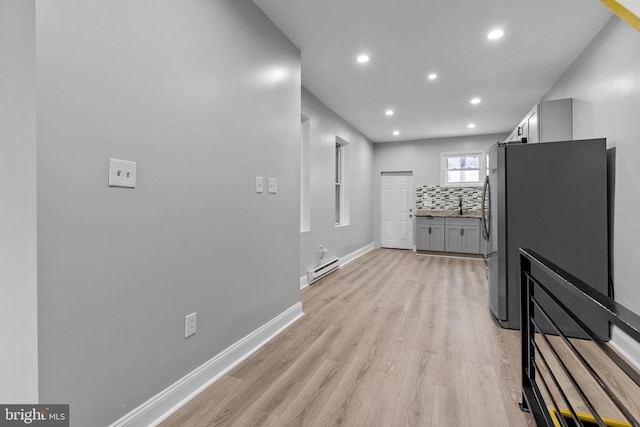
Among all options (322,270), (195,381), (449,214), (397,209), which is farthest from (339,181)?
(195,381)

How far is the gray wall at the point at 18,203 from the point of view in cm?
111

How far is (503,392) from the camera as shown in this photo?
5.85 ft

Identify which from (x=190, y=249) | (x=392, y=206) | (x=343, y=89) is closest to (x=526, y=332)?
(x=190, y=249)

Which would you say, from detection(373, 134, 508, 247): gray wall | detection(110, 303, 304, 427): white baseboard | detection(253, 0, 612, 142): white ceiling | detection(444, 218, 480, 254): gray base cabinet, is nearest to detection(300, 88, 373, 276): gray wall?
detection(253, 0, 612, 142): white ceiling

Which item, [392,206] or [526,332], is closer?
[526,332]

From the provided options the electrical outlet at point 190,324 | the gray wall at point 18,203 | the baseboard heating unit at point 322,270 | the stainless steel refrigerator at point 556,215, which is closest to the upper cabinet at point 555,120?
the stainless steel refrigerator at point 556,215

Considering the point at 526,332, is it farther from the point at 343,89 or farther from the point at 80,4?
the point at 343,89

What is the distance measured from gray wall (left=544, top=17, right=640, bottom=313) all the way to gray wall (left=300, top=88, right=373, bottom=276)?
3.04 metres

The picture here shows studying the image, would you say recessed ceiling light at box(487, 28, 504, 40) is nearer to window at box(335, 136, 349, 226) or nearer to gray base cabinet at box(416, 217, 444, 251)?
window at box(335, 136, 349, 226)

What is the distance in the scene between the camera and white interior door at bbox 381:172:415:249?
292 inches

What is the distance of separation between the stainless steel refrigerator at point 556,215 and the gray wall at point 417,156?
14.9 ft

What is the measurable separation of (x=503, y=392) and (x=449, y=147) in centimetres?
614

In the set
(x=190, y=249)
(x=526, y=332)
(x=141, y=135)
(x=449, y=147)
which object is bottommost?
(x=526, y=332)

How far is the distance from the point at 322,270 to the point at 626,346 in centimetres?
314
